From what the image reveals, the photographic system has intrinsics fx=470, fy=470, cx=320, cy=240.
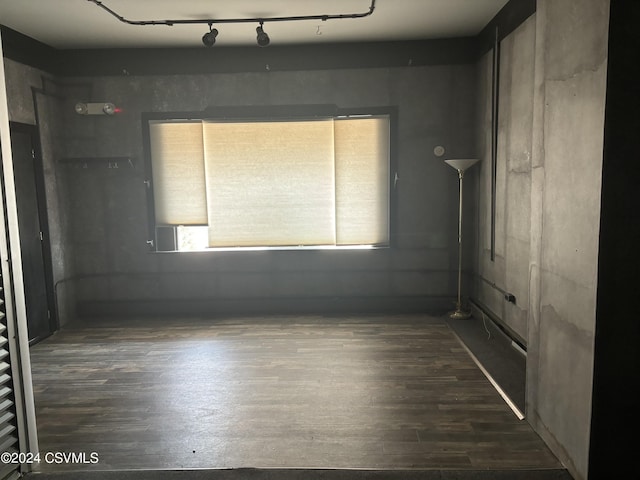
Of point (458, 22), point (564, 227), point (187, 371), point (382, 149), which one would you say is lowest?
point (187, 371)

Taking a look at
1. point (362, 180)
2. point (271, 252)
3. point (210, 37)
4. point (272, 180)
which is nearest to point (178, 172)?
point (272, 180)

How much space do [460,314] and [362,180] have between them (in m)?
1.75

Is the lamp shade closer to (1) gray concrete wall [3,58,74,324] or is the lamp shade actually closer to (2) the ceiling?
(2) the ceiling

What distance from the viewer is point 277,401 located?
3.15 metres

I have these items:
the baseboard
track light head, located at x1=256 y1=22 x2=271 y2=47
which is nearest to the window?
the baseboard

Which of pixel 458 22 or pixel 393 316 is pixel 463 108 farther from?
pixel 393 316

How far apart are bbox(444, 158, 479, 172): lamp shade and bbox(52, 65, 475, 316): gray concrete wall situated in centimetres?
37

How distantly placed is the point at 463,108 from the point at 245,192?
8.22ft

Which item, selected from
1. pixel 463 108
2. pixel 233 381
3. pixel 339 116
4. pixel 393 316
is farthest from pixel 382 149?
pixel 233 381

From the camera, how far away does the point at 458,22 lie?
4.42 metres

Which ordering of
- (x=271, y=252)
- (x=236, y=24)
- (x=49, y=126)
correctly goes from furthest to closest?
1. (x=271, y=252)
2. (x=49, y=126)
3. (x=236, y=24)

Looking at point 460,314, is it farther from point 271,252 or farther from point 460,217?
point 271,252

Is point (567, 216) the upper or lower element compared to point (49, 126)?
lower

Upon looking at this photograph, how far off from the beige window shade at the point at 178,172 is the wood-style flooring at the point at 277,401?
1.31m
